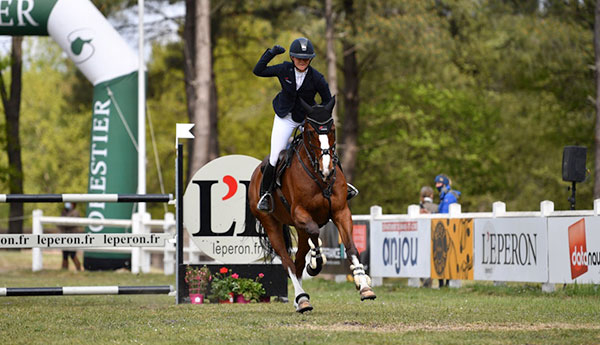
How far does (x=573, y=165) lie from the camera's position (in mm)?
16344

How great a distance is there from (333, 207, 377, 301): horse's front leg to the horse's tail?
1.58 m

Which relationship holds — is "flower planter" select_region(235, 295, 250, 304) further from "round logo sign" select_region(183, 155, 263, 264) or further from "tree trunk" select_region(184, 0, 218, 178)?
"tree trunk" select_region(184, 0, 218, 178)

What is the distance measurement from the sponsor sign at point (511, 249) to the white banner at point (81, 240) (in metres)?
5.83

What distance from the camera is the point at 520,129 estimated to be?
133ft

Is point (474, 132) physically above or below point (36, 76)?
below

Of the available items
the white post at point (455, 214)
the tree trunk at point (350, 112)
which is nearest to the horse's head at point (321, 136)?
the white post at point (455, 214)

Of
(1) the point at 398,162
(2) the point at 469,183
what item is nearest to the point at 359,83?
(1) the point at 398,162

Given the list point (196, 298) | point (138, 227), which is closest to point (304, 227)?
point (196, 298)

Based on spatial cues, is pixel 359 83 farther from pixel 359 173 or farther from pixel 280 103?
pixel 280 103

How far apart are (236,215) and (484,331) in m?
5.08

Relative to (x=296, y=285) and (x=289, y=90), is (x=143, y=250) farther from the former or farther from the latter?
(x=289, y=90)

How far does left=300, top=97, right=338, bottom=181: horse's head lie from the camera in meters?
9.98

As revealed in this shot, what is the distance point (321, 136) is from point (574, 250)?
588 cm

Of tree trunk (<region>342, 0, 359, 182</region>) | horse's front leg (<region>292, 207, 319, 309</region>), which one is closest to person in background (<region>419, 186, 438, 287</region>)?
horse's front leg (<region>292, 207, 319, 309</region>)
